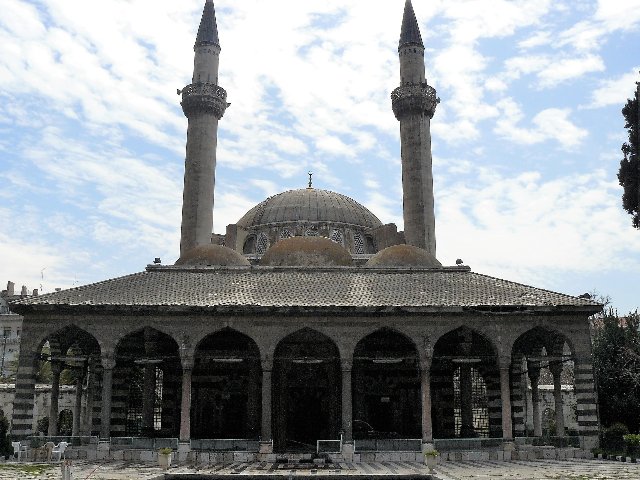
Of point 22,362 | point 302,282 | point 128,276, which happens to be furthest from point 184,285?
point 22,362

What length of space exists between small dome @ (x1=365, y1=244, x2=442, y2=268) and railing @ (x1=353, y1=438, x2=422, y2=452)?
35.1ft

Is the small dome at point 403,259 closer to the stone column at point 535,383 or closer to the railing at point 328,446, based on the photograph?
the stone column at point 535,383

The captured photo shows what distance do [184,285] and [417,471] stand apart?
13.3m

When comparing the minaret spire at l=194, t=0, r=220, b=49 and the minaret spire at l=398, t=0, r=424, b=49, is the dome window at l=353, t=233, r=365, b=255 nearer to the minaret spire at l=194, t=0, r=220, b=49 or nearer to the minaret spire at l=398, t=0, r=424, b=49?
the minaret spire at l=398, t=0, r=424, b=49

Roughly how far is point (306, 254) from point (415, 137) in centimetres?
1374

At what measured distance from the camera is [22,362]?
24875mm

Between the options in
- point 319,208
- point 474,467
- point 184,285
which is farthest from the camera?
point 319,208

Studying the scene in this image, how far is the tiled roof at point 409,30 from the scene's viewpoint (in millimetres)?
45031

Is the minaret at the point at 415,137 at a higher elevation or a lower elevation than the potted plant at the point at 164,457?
higher

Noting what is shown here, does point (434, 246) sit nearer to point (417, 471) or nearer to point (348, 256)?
point (348, 256)

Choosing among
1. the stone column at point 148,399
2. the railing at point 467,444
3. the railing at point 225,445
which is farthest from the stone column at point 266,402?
the stone column at point 148,399

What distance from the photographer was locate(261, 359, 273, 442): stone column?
24.3m

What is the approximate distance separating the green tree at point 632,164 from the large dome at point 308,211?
2305 centimetres

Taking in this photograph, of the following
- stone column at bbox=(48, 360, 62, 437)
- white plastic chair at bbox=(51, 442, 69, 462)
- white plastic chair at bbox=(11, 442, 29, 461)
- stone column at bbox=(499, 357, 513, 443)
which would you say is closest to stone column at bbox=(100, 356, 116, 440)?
white plastic chair at bbox=(51, 442, 69, 462)
